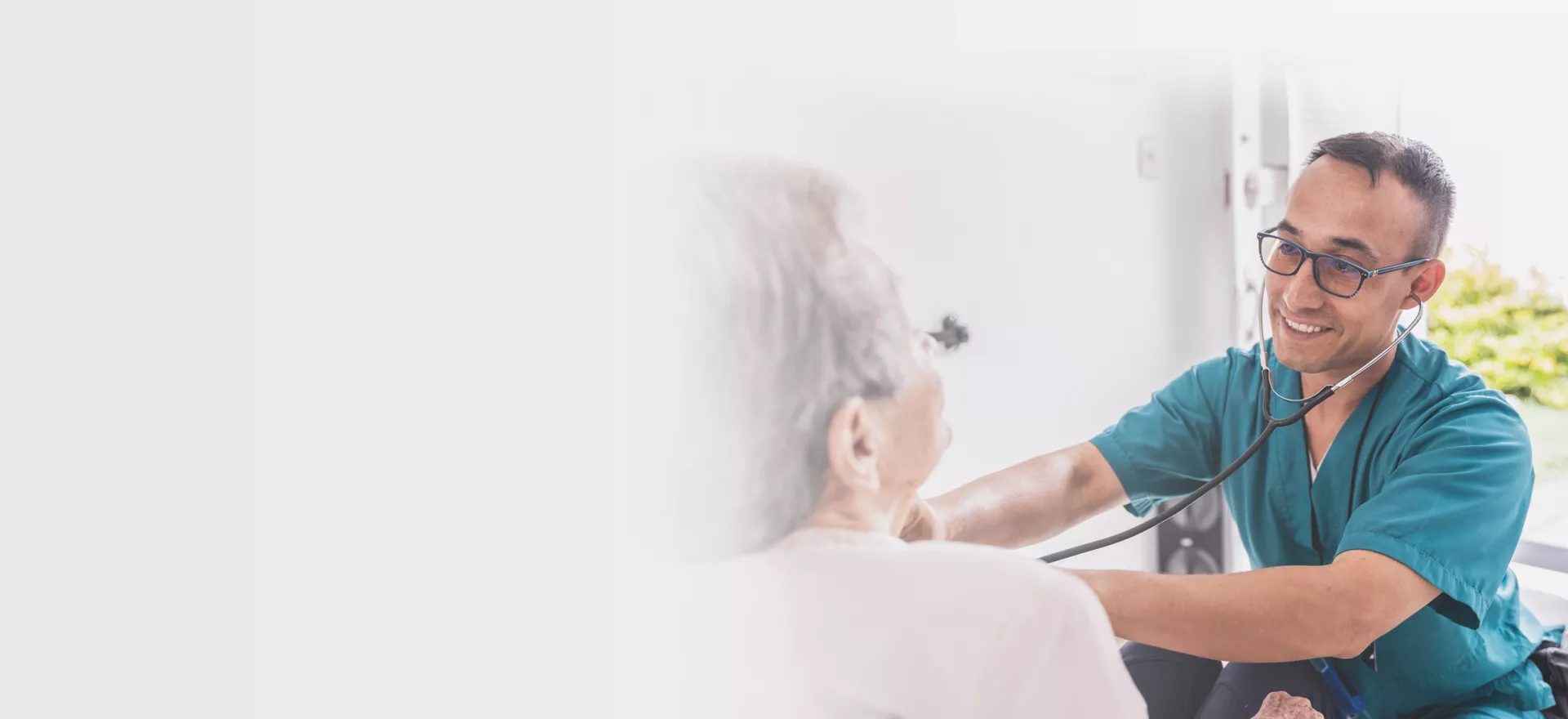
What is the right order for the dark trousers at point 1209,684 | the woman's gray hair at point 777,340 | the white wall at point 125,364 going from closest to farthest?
the white wall at point 125,364
the woman's gray hair at point 777,340
the dark trousers at point 1209,684

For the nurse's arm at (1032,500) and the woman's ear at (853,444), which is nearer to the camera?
the woman's ear at (853,444)

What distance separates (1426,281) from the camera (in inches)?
34.6

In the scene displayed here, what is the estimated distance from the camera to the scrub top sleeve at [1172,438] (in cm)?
98

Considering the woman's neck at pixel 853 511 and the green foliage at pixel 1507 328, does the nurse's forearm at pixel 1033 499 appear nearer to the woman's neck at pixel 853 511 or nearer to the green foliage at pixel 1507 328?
the woman's neck at pixel 853 511

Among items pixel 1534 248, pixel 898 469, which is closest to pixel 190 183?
pixel 898 469

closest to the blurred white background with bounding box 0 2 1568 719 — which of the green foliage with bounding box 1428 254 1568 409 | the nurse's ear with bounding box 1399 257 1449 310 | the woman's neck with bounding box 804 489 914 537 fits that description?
the woman's neck with bounding box 804 489 914 537

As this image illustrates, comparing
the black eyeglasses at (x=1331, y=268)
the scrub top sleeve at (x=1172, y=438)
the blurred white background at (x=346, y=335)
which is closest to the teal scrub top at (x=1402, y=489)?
the scrub top sleeve at (x=1172, y=438)

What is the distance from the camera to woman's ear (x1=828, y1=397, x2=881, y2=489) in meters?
0.58

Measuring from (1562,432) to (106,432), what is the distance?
145cm

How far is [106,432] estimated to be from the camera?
1.48 feet

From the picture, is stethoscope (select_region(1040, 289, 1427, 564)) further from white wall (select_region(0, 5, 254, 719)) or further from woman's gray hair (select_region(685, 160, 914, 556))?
white wall (select_region(0, 5, 254, 719))

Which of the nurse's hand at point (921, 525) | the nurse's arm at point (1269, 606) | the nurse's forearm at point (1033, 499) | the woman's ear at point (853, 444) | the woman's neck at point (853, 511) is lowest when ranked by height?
the nurse's arm at point (1269, 606)

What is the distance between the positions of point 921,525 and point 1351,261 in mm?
463

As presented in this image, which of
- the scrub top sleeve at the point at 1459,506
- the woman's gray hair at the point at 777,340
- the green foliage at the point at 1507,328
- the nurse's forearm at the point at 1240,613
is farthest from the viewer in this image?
the green foliage at the point at 1507,328
